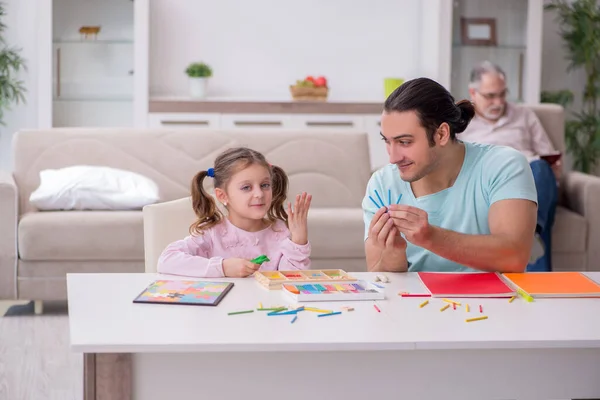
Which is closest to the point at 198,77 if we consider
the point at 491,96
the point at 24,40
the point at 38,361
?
the point at 24,40

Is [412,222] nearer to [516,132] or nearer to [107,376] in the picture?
[107,376]

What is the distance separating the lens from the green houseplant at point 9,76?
5.62 metres

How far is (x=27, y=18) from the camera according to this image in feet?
19.2

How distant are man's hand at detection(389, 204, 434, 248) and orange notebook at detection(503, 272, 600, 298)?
208 mm

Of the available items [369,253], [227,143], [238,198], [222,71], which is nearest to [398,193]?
[369,253]

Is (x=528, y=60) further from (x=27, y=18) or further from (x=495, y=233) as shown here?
(x=495, y=233)

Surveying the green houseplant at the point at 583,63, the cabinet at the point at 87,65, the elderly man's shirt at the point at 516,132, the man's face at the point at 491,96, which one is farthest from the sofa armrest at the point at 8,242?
the green houseplant at the point at 583,63

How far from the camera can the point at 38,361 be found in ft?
10.4

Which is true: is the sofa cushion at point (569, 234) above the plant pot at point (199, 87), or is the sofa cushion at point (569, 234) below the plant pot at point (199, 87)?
below

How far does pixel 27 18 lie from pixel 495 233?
4.51m

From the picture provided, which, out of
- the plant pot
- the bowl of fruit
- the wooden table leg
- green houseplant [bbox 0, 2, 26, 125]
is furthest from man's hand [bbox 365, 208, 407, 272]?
green houseplant [bbox 0, 2, 26, 125]

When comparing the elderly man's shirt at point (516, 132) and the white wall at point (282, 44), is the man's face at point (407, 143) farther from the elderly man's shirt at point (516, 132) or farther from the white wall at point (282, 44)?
the white wall at point (282, 44)

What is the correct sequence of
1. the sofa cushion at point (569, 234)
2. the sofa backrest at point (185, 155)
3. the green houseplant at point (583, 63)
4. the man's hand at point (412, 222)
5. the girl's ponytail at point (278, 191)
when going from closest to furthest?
1. the man's hand at point (412, 222)
2. the girl's ponytail at point (278, 191)
3. the sofa cushion at point (569, 234)
4. the sofa backrest at point (185, 155)
5. the green houseplant at point (583, 63)

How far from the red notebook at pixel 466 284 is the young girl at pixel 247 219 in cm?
39
